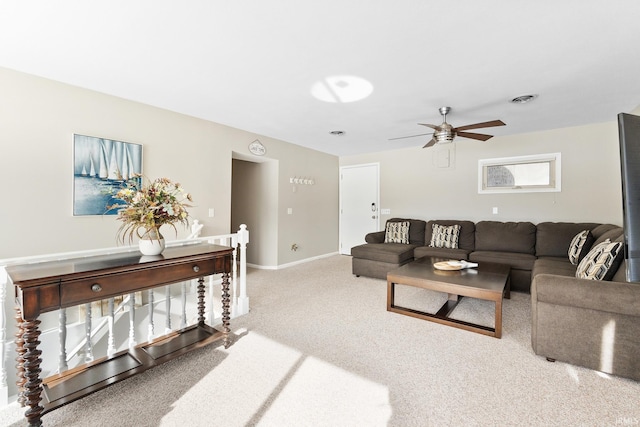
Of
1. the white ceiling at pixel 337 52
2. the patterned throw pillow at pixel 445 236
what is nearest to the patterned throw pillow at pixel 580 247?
the patterned throw pillow at pixel 445 236

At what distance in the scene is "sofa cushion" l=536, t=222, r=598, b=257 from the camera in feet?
12.3

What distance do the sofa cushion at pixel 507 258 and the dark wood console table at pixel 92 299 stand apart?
11.4ft

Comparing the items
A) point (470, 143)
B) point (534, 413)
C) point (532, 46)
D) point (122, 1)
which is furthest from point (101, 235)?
point (470, 143)

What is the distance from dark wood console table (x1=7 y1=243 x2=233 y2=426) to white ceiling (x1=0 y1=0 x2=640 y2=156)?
1584 millimetres

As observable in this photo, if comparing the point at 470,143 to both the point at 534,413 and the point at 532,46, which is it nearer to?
the point at 532,46

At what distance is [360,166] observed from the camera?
20.1 ft

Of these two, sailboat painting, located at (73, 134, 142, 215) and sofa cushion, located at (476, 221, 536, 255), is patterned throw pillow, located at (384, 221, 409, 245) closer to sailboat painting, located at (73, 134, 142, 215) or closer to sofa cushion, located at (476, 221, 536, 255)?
sofa cushion, located at (476, 221, 536, 255)

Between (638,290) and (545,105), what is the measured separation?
239 cm

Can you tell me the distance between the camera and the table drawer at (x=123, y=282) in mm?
1464

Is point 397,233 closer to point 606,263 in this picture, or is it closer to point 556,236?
point 556,236

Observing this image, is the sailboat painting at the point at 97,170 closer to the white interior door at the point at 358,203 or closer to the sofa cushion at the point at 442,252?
the sofa cushion at the point at 442,252

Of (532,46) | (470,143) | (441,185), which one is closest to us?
(532,46)

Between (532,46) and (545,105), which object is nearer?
(532,46)

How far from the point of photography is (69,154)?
8.89 feet
